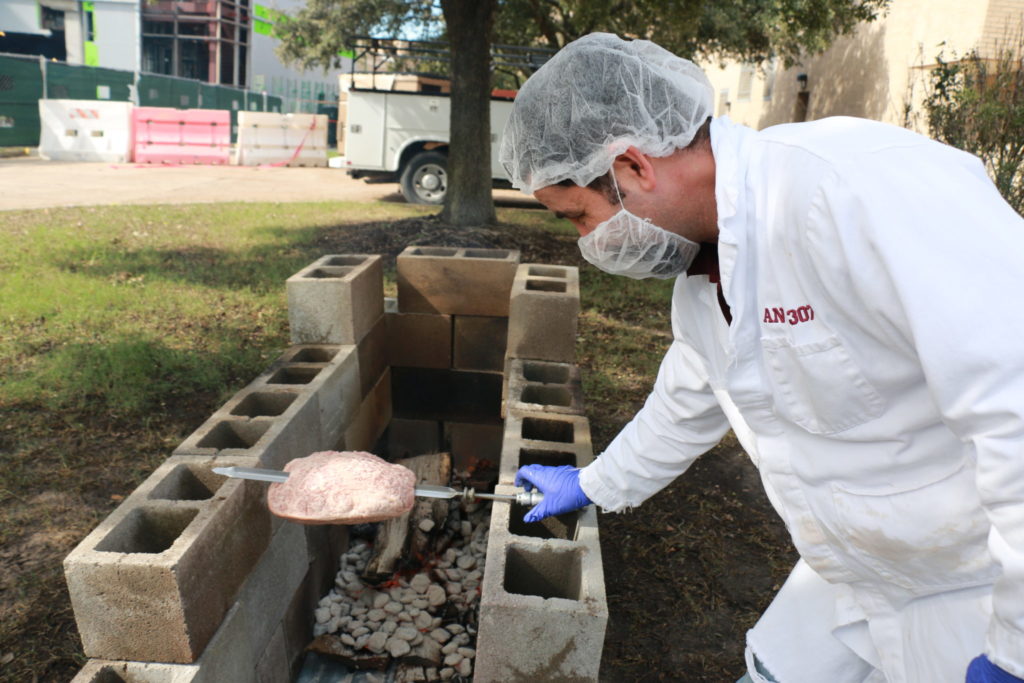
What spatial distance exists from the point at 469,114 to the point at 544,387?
6623mm

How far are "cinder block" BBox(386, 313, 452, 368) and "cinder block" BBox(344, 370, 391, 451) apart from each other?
0.16m

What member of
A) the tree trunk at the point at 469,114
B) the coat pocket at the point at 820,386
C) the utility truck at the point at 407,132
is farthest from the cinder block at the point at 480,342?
the utility truck at the point at 407,132

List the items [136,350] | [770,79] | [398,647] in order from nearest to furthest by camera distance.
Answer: [398,647] → [136,350] → [770,79]

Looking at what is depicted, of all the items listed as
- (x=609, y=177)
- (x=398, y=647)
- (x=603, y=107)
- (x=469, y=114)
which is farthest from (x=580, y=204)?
(x=469, y=114)

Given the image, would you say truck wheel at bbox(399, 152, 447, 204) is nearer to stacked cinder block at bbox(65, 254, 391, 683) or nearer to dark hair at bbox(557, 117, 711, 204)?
stacked cinder block at bbox(65, 254, 391, 683)

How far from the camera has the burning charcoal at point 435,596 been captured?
10.9 feet

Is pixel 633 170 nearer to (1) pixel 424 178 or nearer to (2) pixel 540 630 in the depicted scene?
(2) pixel 540 630

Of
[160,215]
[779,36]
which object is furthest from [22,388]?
[779,36]

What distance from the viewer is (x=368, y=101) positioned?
12562mm

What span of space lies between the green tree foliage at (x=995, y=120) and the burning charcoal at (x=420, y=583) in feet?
24.2

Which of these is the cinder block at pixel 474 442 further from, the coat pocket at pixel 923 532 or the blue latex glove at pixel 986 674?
the blue latex glove at pixel 986 674

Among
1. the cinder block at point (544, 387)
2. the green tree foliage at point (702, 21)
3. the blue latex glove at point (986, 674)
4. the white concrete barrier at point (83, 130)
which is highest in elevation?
the green tree foliage at point (702, 21)

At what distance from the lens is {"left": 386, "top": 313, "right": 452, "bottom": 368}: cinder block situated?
14.3 ft

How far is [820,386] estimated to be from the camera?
1447 mm
